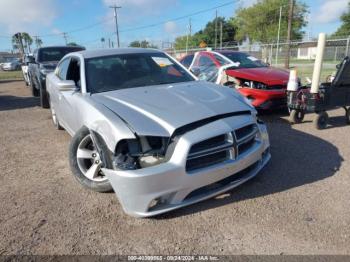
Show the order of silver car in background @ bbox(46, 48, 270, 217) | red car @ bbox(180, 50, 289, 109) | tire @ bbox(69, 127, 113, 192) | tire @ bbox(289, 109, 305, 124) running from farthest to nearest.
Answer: red car @ bbox(180, 50, 289, 109)
tire @ bbox(289, 109, 305, 124)
tire @ bbox(69, 127, 113, 192)
silver car in background @ bbox(46, 48, 270, 217)

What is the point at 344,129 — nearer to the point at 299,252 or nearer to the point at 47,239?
the point at 299,252

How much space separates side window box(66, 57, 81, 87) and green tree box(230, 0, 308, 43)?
5800 cm

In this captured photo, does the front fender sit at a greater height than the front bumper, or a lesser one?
greater

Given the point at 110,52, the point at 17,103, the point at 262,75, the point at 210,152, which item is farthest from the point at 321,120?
the point at 17,103

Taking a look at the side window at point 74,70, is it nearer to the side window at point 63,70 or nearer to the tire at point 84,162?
the side window at point 63,70

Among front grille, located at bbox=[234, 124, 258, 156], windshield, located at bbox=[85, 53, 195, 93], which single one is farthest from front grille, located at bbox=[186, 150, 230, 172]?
windshield, located at bbox=[85, 53, 195, 93]

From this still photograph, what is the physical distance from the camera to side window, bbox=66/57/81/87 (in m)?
4.48

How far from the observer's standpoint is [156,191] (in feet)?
8.82

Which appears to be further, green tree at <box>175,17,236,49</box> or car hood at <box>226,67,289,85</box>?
green tree at <box>175,17,236,49</box>

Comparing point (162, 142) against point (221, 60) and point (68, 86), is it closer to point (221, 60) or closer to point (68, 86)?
point (68, 86)

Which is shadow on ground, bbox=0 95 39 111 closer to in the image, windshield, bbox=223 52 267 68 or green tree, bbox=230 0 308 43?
windshield, bbox=223 52 267 68

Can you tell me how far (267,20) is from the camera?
61.4 metres

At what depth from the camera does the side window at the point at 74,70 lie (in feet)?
14.7

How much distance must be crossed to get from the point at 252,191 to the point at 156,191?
124 centimetres
